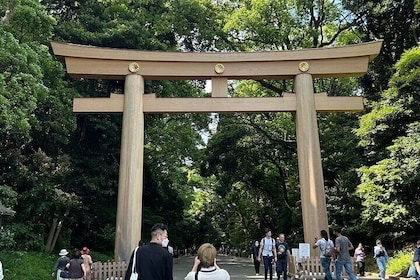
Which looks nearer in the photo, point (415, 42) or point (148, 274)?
point (148, 274)

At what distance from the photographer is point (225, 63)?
13859mm

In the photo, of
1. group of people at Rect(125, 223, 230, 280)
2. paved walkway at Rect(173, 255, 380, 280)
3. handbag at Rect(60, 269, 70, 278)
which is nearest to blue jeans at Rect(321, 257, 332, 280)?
paved walkway at Rect(173, 255, 380, 280)

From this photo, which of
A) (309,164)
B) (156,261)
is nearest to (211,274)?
(156,261)

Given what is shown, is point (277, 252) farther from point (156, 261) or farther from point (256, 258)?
point (156, 261)

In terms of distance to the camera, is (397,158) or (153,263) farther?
(397,158)

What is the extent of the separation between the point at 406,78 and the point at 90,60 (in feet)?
36.1

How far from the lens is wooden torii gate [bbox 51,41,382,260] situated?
1338cm

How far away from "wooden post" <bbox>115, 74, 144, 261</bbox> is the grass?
244 centimetres

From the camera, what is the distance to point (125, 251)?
12359mm

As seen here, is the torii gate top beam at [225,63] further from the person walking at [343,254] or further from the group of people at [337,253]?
the person walking at [343,254]

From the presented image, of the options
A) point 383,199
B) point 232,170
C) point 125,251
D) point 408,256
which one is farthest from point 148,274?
point 232,170

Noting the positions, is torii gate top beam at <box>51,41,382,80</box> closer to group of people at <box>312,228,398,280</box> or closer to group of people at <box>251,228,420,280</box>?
group of people at <box>251,228,420,280</box>

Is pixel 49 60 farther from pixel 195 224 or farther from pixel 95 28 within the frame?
pixel 195 224

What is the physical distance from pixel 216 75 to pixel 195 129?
12128 millimetres
